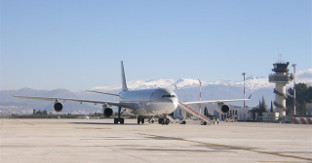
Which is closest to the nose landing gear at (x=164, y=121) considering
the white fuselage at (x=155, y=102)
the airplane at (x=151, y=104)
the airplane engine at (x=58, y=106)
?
the airplane at (x=151, y=104)

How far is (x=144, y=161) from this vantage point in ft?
51.4

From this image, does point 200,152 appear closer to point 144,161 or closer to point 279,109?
point 144,161

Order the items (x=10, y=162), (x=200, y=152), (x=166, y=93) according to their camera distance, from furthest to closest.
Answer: (x=166, y=93)
(x=200, y=152)
(x=10, y=162)

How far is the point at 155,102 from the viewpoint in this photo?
54.7 meters

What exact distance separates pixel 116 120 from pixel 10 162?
43598 mm

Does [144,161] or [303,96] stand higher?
[303,96]

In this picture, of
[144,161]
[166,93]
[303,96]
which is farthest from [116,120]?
[303,96]

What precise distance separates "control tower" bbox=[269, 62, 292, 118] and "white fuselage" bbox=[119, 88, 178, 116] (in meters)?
80.7

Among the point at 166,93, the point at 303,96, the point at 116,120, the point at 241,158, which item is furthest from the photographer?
the point at 303,96

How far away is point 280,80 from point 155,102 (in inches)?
3368

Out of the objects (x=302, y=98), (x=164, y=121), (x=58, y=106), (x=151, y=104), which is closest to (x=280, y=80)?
(x=302, y=98)

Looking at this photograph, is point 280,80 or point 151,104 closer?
point 151,104

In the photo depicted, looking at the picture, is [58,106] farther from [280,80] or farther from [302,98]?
[302,98]

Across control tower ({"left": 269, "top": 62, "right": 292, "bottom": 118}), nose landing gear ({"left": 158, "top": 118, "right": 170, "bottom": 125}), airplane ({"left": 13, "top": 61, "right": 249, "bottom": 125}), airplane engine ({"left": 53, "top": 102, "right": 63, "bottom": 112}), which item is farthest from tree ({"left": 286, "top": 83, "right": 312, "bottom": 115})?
airplane engine ({"left": 53, "top": 102, "right": 63, "bottom": 112})
